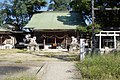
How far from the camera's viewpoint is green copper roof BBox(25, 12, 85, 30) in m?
37.8

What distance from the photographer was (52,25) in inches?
1512

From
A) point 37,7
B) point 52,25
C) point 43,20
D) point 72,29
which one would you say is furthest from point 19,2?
point 72,29

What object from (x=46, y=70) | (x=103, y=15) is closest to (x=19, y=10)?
(x=103, y=15)

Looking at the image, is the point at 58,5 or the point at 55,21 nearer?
the point at 55,21

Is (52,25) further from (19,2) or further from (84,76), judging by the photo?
(84,76)

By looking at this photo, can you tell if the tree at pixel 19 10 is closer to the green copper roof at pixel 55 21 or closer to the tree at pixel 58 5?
the green copper roof at pixel 55 21

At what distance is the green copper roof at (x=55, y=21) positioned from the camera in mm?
37750

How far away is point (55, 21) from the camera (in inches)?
1576

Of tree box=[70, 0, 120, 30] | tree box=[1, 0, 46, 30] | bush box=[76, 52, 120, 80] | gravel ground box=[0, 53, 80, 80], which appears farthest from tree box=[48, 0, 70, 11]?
bush box=[76, 52, 120, 80]

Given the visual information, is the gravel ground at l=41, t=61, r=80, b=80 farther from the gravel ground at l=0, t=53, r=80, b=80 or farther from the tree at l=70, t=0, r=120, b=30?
the tree at l=70, t=0, r=120, b=30

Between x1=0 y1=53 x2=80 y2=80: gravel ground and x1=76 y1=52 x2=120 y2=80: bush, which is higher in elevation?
x1=76 y1=52 x2=120 y2=80: bush

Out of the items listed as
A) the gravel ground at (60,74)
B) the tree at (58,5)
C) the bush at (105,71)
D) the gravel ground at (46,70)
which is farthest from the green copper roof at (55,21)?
the bush at (105,71)

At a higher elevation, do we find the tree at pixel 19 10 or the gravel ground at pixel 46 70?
the tree at pixel 19 10

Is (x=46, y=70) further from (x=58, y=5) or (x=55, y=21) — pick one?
(x=58, y=5)
